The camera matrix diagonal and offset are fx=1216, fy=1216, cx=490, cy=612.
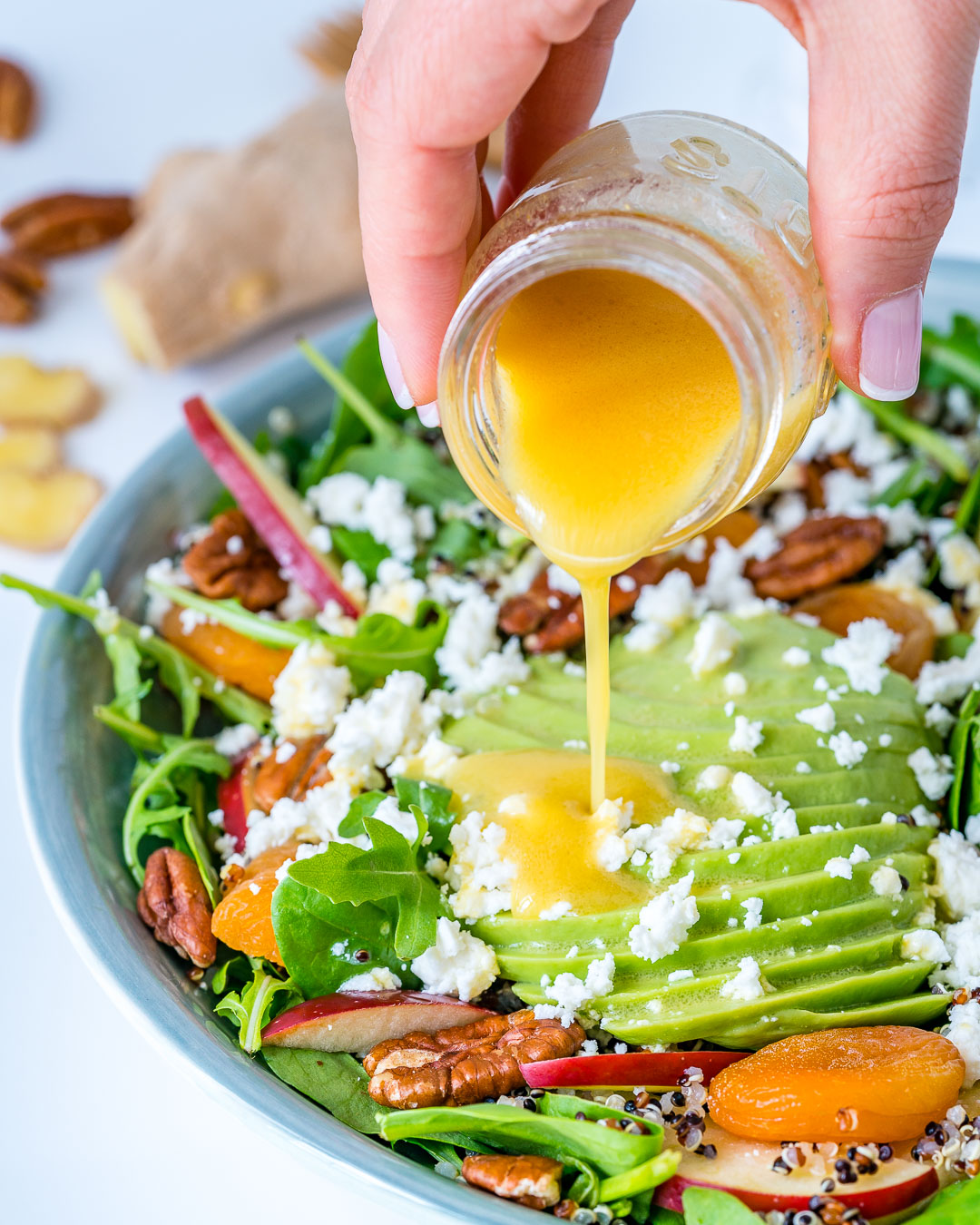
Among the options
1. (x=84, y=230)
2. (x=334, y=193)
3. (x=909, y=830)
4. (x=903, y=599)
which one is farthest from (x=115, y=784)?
(x=84, y=230)

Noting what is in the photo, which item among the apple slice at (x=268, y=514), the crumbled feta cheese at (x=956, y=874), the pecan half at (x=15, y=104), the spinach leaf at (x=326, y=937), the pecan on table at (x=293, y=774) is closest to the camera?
the spinach leaf at (x=326, y=937)

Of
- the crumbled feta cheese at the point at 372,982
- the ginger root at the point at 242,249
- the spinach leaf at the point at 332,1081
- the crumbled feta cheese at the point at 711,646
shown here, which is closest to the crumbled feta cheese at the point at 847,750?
the crumbled feta cheese at the point at 711,646

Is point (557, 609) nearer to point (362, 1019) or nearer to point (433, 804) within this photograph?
point (433, 804)

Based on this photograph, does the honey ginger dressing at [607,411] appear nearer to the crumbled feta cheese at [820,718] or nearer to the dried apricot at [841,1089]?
the crumbled feta cheese at [820,718]

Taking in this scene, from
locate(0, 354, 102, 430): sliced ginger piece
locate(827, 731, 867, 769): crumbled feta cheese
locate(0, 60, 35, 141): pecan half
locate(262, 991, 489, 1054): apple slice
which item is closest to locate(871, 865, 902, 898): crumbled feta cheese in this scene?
locate(827, 731, 867, 769): crumbled feta cheese

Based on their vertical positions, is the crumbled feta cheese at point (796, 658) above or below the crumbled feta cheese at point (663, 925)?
below

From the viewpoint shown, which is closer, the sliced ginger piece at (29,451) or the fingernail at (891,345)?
the fingernail at (891,345)

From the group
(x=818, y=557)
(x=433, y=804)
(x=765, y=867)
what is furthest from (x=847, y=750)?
(x=433, y=804)
